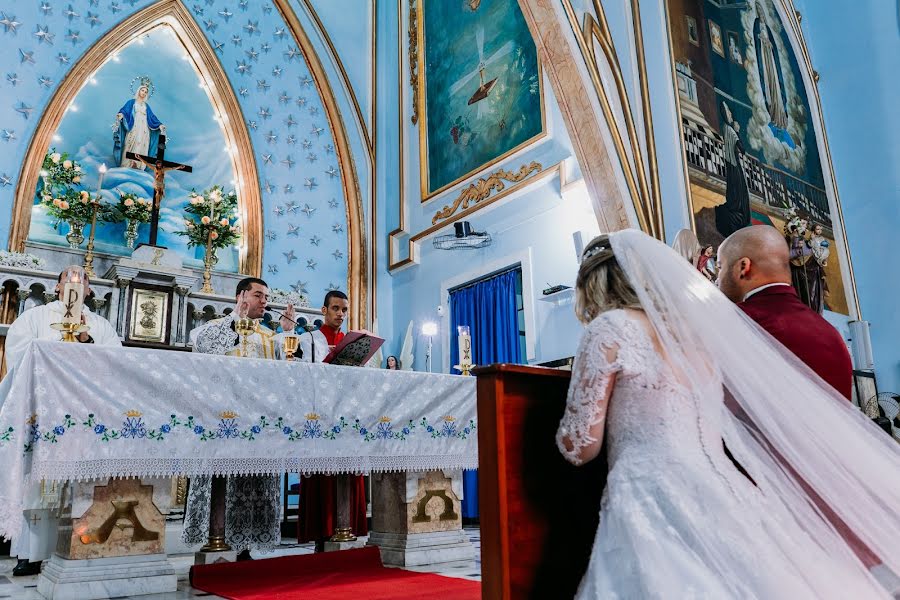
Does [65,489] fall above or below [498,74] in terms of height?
below

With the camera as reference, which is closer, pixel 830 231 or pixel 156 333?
pixel 156 333

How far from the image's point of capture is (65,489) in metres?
3.56

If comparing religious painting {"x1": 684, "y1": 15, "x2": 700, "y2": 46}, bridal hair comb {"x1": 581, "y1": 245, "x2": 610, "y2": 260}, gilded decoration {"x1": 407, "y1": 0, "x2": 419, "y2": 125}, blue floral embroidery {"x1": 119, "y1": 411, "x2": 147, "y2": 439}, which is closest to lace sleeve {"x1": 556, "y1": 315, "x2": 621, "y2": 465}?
bridal hair comb {"x1": 581, "y1": 245, "x2": 610, "y2": 260}

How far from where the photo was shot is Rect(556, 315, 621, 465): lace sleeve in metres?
1.93

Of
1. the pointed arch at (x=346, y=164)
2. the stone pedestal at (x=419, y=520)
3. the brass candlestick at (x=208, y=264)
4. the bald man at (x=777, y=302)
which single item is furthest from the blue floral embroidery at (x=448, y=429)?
the pointed arch at (x=346, y=164)

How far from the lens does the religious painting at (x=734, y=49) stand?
835cm

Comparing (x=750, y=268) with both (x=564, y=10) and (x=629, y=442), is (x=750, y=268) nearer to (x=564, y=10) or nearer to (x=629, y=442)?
(x=629, y=442)

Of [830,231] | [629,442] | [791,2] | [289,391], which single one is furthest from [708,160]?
[629,442]

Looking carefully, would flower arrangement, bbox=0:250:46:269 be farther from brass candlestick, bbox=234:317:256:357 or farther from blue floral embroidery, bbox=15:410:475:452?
blue floral embroidery, bbox=15:410:475:452

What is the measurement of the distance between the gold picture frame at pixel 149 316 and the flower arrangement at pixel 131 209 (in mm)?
1030

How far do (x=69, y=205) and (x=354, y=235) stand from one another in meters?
3.70

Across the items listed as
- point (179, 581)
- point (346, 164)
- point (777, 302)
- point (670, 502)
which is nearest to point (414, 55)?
point (346, 164)

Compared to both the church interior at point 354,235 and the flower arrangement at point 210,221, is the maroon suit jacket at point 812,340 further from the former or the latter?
the flower arrangement at point 210,221

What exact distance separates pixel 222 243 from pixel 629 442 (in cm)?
740
